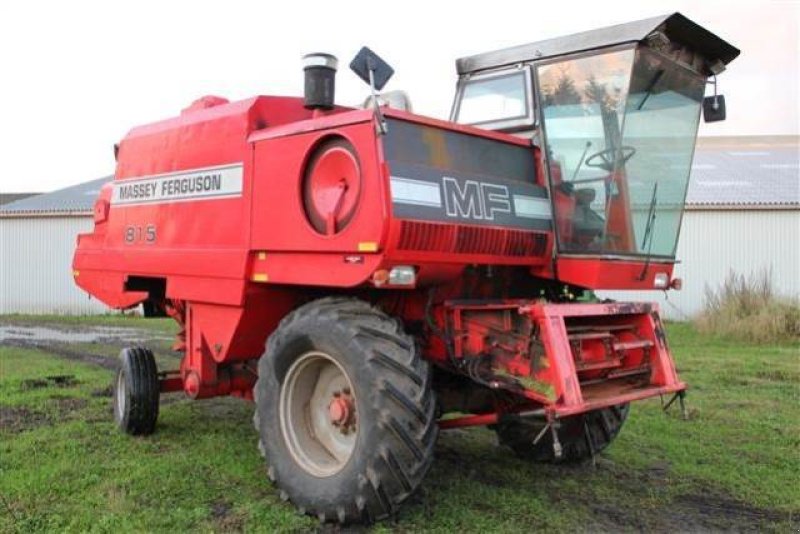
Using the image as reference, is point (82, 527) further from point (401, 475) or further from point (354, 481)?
point (401, 475)

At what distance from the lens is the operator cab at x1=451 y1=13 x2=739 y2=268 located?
509 centimetres

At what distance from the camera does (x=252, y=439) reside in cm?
660

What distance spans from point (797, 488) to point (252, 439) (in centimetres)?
420

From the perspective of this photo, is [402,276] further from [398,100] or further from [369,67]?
[398,100]

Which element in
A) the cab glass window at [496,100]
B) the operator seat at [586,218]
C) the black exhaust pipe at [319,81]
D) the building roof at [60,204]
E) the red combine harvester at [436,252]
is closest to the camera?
the red combine harvester at [436,252]

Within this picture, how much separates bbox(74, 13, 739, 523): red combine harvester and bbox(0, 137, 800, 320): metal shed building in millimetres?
12864

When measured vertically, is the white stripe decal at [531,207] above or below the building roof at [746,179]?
below

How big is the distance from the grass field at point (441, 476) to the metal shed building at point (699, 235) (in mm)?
11473

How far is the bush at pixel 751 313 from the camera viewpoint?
50.2ft

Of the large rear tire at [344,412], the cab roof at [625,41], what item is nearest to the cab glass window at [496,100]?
the cab roof at [625,41]

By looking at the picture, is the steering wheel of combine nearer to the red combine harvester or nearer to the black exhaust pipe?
the red combine harvester

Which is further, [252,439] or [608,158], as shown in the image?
[252,439]

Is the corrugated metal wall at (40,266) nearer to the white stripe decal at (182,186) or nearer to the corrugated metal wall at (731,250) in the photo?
the corrugated metal wall at (731,250)

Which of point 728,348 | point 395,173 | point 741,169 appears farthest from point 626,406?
point 741,169
